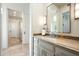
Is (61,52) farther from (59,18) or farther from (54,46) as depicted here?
(59,18)

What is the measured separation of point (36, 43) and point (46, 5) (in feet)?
1.45

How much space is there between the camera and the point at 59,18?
1.31 m

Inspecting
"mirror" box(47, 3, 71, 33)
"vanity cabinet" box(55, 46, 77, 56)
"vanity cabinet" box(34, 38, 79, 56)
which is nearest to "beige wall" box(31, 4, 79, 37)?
"mirror" box(47, 3, 71, 33)

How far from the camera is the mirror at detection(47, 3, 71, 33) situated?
4.25 ft

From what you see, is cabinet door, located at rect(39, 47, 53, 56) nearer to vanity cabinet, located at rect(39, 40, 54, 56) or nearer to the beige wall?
vanity cabinet, located at rect(39, 40, 54, 56)

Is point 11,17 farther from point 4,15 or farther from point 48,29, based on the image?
point 48,29

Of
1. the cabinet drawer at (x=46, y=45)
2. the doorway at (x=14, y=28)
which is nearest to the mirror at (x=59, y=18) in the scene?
the cabinet drawer at (x=46, y=45)

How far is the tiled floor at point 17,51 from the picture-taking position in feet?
4.19

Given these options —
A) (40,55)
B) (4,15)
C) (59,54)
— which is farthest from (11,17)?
(59,54)

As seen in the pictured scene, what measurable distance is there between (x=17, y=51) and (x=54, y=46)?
0.42 meters

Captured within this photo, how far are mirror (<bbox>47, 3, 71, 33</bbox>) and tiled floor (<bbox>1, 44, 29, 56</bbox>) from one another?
360 millimetres

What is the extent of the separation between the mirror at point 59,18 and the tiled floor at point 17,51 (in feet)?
1.18

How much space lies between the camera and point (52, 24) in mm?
1322

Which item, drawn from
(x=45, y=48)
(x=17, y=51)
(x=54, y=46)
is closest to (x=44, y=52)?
(x=45, y=48)
